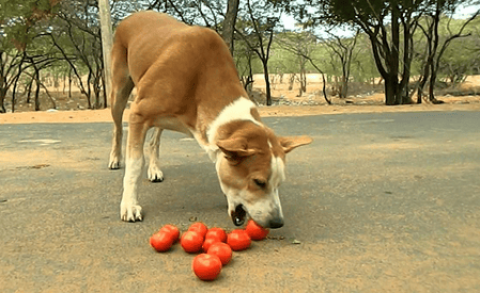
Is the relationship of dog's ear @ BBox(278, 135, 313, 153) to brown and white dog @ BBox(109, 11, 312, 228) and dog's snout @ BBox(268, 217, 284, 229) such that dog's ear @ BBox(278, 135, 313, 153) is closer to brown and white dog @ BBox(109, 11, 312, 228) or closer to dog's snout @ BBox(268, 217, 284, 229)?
brown and white dog @ BBox(109, 11, 312, 228)

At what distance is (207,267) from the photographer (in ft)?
7.95

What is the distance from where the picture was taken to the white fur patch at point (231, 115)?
3.42 meters

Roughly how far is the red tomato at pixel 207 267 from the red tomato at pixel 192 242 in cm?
36

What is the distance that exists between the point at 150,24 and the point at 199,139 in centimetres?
185

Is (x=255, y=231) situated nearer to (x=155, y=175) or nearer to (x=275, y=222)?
(x=275, y=222)

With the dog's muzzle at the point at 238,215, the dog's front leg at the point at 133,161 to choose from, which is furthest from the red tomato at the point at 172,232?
the dog's front leg at the point at 133,161

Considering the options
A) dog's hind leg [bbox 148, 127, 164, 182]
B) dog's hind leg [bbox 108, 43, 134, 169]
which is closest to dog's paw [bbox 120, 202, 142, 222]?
dog's hind leg [bbox 148, 127, 164, 182]

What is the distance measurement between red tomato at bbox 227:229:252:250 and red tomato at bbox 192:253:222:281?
412 mm

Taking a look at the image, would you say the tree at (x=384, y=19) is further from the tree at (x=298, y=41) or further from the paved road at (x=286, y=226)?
the paved road at (x=286, y=226)

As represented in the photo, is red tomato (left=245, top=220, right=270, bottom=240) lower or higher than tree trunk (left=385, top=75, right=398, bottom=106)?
lower

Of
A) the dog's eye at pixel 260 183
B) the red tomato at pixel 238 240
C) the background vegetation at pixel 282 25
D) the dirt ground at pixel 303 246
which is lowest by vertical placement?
the dirt ground at pixel 303 246

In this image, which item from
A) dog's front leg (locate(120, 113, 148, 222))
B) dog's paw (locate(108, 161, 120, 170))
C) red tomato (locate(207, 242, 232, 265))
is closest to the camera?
red tomato (locate(207, 242, 232, 265))

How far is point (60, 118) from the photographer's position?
14648 mm

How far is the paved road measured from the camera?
→ 250 centimetres
